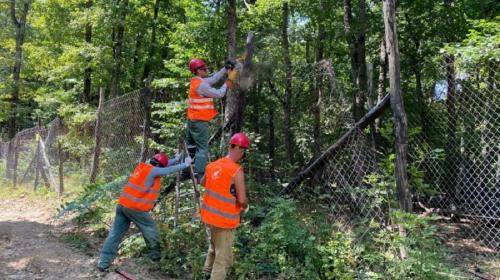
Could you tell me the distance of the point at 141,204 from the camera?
21.3 feet

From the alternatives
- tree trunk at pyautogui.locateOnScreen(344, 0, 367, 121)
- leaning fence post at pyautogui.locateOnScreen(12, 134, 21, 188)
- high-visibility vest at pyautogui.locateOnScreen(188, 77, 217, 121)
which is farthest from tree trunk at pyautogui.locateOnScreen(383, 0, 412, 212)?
leaning fence post at pyautogui.locateOnScreen(12, 134, 21, 188)

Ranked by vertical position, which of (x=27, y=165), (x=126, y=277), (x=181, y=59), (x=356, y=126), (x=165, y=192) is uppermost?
(x=181, y=59)

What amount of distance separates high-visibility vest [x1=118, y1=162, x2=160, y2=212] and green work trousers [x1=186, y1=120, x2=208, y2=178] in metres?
0.63

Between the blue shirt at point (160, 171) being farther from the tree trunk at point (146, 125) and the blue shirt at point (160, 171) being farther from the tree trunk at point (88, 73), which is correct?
the tree trunk at point (88, 73)

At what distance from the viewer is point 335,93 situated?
6.93 meters

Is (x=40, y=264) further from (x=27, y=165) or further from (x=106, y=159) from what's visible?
(x=27, y=165)

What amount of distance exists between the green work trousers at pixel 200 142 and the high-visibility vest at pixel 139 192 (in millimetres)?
626

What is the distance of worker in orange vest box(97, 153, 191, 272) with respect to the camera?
641 centimetres

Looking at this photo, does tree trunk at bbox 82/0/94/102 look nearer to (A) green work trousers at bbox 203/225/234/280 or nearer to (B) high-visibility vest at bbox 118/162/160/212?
(B) high-visibility vest at bbox 118/162/160/212

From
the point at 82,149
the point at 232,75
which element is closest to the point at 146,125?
the point at 232,75

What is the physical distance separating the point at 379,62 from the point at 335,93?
8.88m

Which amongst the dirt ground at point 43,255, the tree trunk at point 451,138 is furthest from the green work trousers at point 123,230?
the tree trunk at point 451,138

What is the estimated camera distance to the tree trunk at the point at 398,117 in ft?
19.0

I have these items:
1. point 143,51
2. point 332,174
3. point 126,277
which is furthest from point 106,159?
point 143,51
